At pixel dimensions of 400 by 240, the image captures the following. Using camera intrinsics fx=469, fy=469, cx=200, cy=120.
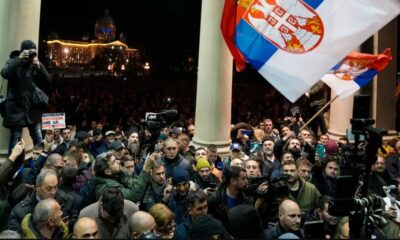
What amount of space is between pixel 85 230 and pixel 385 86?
12017 mm

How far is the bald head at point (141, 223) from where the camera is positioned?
5.16 metres

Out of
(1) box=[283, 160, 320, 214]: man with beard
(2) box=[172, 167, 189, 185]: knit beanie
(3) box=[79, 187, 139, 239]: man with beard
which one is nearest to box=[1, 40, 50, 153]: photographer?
(2) box=[172, 167, 189, 185]: knit beanie

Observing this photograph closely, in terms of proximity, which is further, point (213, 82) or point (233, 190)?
point (213, 82)

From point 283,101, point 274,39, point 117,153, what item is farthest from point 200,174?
point 283,101

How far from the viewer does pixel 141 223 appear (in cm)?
517

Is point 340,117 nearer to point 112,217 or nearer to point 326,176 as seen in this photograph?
point 326,176

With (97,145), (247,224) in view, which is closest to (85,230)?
(247,224)

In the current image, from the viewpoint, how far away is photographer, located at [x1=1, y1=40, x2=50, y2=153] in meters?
8.30

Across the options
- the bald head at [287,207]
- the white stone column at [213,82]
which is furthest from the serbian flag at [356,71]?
the bald head at [287,207]

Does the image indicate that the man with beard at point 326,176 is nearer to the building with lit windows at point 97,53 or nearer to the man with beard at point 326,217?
Result: the man with beard at point 326,217

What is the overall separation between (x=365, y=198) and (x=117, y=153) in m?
4.62

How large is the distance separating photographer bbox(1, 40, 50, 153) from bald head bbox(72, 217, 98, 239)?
4.17 m

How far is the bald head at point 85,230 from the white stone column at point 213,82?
6.80 meters

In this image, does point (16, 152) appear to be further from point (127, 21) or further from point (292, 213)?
point (127, 21)
